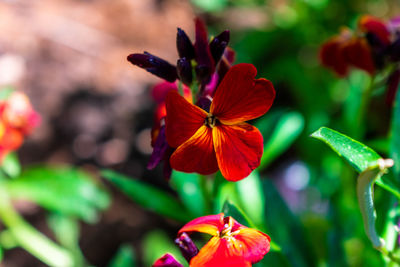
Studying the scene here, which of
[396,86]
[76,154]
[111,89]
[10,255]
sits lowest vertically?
[10,255]

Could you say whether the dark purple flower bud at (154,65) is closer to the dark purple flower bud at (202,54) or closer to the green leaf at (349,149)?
the dark purple flower bud at (202,54)

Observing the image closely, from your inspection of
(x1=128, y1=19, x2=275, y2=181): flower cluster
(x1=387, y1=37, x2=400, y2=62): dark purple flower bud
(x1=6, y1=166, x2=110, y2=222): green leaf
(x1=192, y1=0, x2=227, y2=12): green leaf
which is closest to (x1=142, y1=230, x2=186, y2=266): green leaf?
(x1=6, y1=166, x2=110, y2=222): green leaf

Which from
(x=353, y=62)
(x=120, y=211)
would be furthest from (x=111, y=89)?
(x=353, y=62)

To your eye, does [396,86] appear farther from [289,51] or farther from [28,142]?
[28,142]

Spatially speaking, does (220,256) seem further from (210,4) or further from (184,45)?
(210,4)

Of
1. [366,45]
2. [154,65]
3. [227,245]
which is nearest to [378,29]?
[366,45]

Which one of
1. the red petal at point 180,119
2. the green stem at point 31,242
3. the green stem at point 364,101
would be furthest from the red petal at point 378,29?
the green stem at point 31,242
